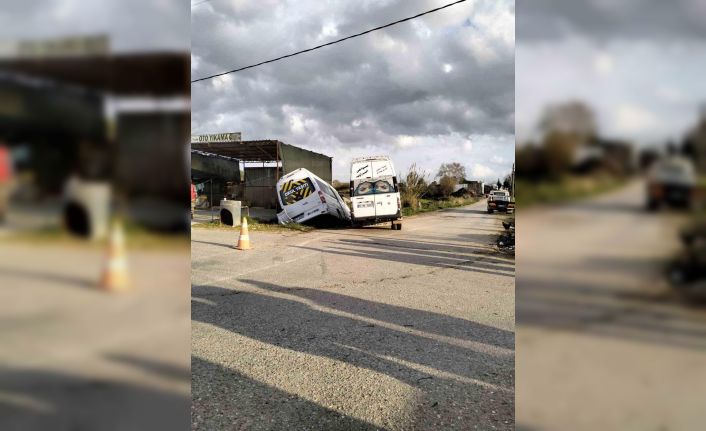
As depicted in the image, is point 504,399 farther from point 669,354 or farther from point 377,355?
point 669,354

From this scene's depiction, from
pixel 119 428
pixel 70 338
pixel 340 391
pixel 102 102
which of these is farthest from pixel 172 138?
pixel 340 391

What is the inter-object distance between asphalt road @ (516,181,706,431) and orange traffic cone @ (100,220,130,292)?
0.59 metres

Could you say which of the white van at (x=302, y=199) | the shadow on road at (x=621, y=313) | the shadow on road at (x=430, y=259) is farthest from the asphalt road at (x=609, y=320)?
the white van at (x=302, y=199)

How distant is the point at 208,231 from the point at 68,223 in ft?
31.3

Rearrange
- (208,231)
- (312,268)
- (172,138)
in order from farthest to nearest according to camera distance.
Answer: (208,231) < (312,268) < (172,138)

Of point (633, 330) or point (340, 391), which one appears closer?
point (633, 330)

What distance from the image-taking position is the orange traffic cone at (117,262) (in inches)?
21.6

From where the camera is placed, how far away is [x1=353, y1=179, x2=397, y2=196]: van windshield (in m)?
10.8

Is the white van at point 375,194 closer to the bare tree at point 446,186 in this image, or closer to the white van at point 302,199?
the white van at point 302,199

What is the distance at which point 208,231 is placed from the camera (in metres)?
9.52

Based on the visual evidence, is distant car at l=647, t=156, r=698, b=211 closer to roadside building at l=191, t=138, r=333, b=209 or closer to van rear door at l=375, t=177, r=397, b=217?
van rear door at l=375, t=177, r=397, b=217

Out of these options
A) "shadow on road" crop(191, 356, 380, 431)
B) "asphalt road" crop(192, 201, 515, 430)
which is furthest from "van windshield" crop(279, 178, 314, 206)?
"shadow on road" crop(191, 356, 380, 431)

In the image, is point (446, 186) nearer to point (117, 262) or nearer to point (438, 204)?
point (438, 204)

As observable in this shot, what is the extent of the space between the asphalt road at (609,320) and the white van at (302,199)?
10.4 metres
